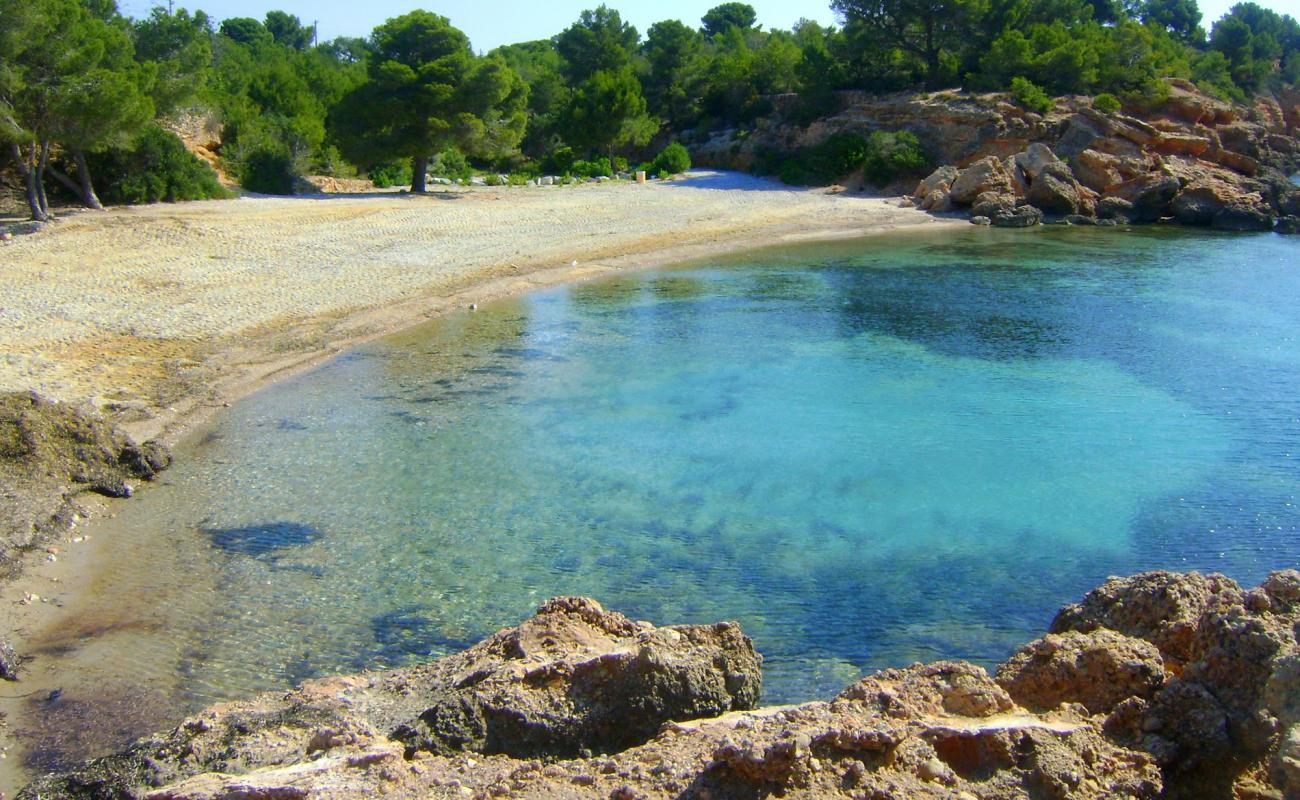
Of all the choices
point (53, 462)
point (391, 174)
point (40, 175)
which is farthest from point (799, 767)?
point (391, 174)

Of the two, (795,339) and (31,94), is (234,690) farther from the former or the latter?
(31,94)

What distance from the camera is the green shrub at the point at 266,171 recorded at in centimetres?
3356

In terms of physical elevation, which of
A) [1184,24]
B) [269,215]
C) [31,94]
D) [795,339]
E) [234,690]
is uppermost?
[1184,24]

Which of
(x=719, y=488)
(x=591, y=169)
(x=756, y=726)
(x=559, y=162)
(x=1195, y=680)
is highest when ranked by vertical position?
(x=559, y=162)

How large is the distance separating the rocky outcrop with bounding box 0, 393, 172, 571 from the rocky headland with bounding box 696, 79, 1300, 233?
101ft

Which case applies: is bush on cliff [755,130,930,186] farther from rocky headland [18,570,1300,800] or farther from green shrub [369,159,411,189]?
rocky headland [18,570,1300,800]

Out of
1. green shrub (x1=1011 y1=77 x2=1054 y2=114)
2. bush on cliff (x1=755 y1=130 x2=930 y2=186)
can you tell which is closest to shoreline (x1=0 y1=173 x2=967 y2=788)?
bush on cliff (x1=755 y1=130 x2=930 y2=186)

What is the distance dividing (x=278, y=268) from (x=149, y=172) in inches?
314

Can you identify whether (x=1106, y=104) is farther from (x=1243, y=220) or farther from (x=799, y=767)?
(x=799, y=767)

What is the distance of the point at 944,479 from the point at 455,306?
41.3 feet

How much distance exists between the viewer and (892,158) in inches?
1647

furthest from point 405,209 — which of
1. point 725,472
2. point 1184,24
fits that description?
point 1184,24

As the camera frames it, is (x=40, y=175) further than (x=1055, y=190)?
No

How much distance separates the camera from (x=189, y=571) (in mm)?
10977
